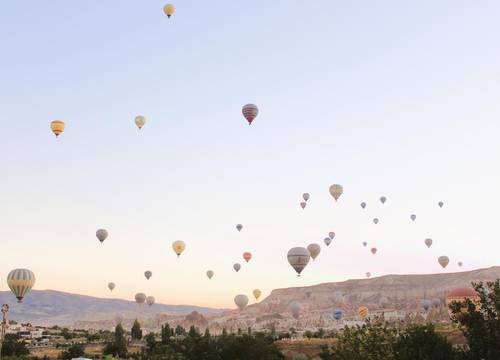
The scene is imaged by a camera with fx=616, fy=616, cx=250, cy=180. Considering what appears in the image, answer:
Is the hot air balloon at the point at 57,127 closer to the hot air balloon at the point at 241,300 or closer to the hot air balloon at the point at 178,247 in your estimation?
the hot air balloon at the point at 178,247

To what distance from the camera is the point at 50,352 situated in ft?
234

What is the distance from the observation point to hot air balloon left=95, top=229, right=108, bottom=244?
275 feet

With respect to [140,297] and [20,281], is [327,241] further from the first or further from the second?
[20,281]

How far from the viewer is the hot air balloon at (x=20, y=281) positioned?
60594mm

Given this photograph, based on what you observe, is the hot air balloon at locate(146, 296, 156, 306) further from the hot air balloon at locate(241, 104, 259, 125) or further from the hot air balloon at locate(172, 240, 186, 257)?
the hot air balloon at locate(241, 104, 259, 125)

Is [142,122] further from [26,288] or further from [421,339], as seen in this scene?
[421,339]

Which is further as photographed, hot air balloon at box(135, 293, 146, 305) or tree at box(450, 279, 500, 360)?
hot air balloon at box(135, 293, 146, 305)

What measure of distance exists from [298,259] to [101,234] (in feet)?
101

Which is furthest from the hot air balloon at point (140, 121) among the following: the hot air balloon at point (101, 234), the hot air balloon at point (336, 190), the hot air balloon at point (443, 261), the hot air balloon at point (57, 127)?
the hot air balloon at point (443, 261)

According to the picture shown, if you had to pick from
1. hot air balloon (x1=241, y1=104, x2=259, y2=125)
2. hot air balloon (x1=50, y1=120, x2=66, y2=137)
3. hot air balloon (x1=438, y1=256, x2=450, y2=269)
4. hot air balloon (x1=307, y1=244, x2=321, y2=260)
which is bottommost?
hot air balloon (x1=307, y1=244, x2=321, y2=260)

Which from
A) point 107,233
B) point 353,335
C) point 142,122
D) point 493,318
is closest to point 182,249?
point 107,233

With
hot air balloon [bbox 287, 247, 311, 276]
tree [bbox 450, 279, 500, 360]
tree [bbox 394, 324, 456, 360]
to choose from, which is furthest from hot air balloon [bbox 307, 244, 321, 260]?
tree [bbox 450, 279, 500, 360]

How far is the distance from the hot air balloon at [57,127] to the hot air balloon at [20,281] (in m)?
15.9

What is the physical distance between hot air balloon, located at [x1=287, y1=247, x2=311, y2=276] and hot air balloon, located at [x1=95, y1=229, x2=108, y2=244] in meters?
29.1
